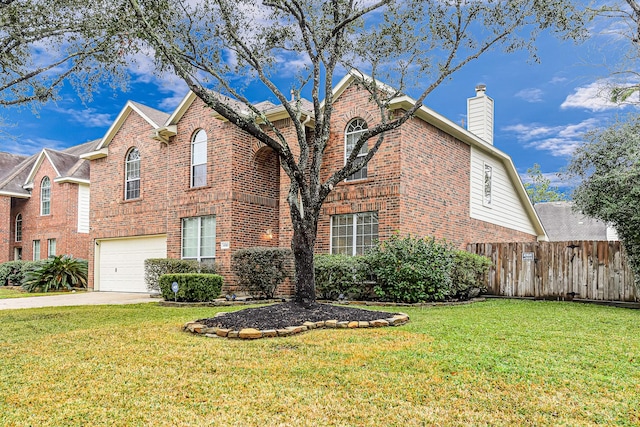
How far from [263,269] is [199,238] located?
11.2 ft

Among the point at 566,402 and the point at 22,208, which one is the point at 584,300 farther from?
the point at 22,208

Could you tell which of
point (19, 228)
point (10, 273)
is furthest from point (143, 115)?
point (19, 228)

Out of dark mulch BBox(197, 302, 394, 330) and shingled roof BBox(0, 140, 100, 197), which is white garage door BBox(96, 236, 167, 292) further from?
dark mulch BBox(197, 302, 394, 330)

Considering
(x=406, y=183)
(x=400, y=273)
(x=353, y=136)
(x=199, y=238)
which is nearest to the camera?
(x=400, y=273)

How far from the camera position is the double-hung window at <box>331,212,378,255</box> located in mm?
14164

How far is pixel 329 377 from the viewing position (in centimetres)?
475

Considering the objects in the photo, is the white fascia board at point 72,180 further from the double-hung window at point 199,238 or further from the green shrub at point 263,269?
the green shrub at point 263,269

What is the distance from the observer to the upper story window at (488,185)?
18.3 metres

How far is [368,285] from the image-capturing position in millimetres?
12477

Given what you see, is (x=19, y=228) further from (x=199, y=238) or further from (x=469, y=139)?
(x=469, y=139)

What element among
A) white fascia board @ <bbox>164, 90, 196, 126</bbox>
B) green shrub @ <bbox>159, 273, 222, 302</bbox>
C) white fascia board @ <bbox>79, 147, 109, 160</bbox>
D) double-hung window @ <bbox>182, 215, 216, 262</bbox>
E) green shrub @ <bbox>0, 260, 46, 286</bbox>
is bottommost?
green shrub @ <bbox>0, 260, 46, 286</bbox>

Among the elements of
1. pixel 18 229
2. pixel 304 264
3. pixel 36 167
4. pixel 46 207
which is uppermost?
pixel 36 167

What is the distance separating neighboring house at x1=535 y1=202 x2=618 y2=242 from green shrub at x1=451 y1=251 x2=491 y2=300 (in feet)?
50.1

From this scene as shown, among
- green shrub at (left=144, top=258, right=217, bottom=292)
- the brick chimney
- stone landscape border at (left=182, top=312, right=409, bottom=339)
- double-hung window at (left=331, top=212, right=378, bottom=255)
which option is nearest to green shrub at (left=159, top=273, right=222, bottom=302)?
green shrub at (left=144, top=258, right=217, bottom=292)
